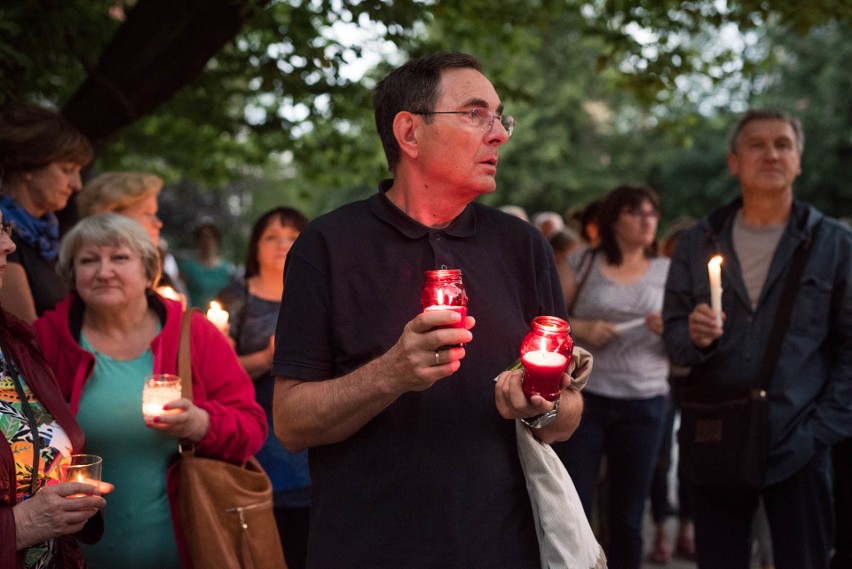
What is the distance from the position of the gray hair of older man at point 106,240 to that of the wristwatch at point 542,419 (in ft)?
7.04

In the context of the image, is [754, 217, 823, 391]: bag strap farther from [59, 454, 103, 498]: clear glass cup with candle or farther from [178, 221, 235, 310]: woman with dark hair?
[178, 221, 235, 310]: woman with dark hair

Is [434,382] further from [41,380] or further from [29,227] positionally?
[29,227]

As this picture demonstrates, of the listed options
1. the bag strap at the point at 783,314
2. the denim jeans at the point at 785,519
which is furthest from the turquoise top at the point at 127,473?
the bag strap at the point at 783,314

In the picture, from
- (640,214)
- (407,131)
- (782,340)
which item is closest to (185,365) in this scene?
(407,131)

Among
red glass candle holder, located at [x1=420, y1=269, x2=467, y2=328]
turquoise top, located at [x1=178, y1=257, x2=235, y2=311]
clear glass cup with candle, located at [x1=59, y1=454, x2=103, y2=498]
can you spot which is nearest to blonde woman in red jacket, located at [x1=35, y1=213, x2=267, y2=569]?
clear glass cup with candle, located at [x1=59, y1=454, x2=103, y2=498]

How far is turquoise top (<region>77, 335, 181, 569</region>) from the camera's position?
3.52 m

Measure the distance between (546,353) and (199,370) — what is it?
2.02 m

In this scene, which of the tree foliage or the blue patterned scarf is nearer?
the blue patterned scarf

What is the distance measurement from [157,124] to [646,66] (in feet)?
21.2

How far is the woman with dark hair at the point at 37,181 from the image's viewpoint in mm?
4129

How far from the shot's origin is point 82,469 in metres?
2.85

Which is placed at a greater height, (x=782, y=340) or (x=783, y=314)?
(x=783, y=314)

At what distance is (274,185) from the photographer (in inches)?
1288

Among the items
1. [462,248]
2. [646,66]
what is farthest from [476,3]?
[462,248]
